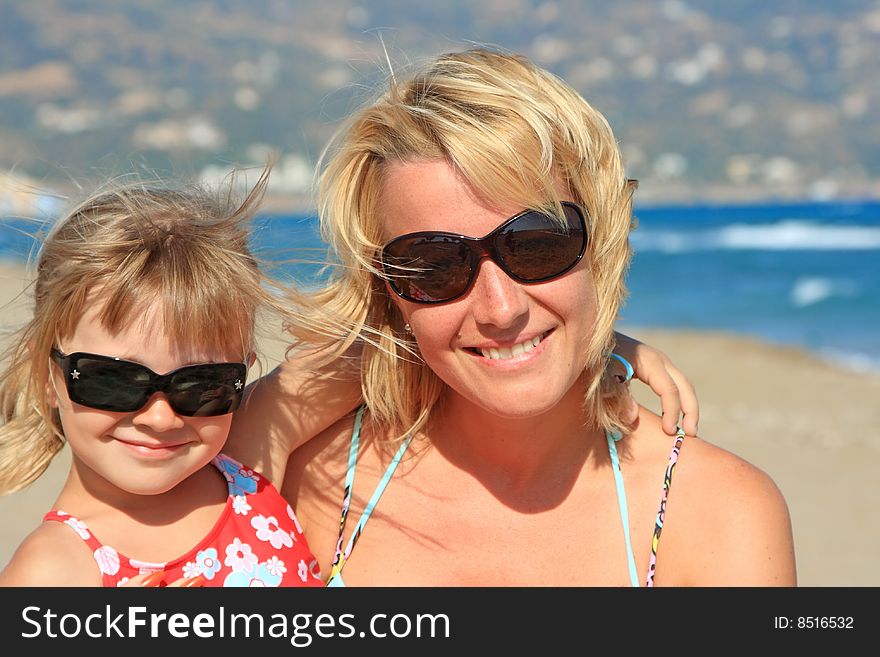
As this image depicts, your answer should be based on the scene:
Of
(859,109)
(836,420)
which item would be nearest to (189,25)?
(859,109)

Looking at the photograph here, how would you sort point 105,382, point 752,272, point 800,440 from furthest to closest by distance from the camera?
point 752,272 → point 800,440 → point 105,382

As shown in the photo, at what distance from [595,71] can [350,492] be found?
212 feet

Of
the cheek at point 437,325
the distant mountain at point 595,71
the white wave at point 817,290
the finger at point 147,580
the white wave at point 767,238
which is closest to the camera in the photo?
the finger at point 147,580

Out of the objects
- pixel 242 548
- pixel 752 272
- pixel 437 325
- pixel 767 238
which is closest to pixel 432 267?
pixel 437 325

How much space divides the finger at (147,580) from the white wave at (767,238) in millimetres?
31806

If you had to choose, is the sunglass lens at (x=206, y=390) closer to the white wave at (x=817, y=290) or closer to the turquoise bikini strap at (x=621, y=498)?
the turquoise bikini strap at (x=621, y=498)

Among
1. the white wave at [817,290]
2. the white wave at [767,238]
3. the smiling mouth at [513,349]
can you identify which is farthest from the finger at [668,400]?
the white wave at [767,238]

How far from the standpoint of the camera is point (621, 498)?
2.63 m

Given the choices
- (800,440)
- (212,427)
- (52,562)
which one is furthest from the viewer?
(800,440)

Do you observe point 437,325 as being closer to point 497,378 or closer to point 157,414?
point 497,378

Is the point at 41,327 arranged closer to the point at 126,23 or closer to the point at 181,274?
the point at 181,274

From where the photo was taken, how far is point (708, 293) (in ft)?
79.8

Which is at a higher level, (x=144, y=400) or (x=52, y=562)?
(x=144, y=400)

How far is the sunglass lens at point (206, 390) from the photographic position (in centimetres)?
228
